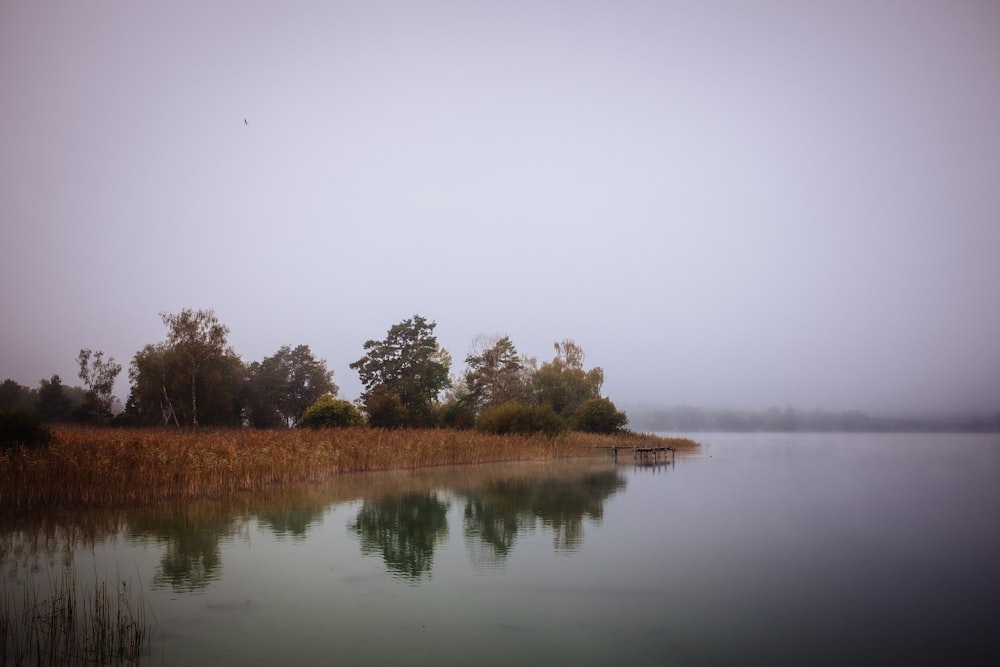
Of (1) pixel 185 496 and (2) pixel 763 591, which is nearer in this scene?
(2) pixel 763 591

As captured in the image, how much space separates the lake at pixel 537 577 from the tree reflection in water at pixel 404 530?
0.09 m

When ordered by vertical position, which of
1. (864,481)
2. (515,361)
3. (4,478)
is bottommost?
(864,481)

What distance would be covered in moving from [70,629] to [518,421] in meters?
38.4

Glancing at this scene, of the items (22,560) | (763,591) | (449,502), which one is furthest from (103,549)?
(763,591)

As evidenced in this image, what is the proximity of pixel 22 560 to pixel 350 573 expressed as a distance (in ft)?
19.8

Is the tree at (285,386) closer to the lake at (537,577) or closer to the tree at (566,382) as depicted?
the tree at (566,382)

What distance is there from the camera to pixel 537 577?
12.1 m

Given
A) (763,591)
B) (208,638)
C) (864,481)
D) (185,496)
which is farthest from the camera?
(864,481)

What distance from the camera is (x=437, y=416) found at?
2525 inches

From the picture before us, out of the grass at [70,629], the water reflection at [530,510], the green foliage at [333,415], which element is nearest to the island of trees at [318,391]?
the green foliage at [333,415]

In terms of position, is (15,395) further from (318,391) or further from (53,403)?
(318,391)

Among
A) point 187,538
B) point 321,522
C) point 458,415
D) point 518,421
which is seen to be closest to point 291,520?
point 321,522

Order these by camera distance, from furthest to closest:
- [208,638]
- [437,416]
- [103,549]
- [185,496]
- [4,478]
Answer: [437,416] < [185,496] < [4,478] < [103,549] < [208,638]

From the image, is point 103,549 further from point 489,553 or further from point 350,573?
point 489,553
